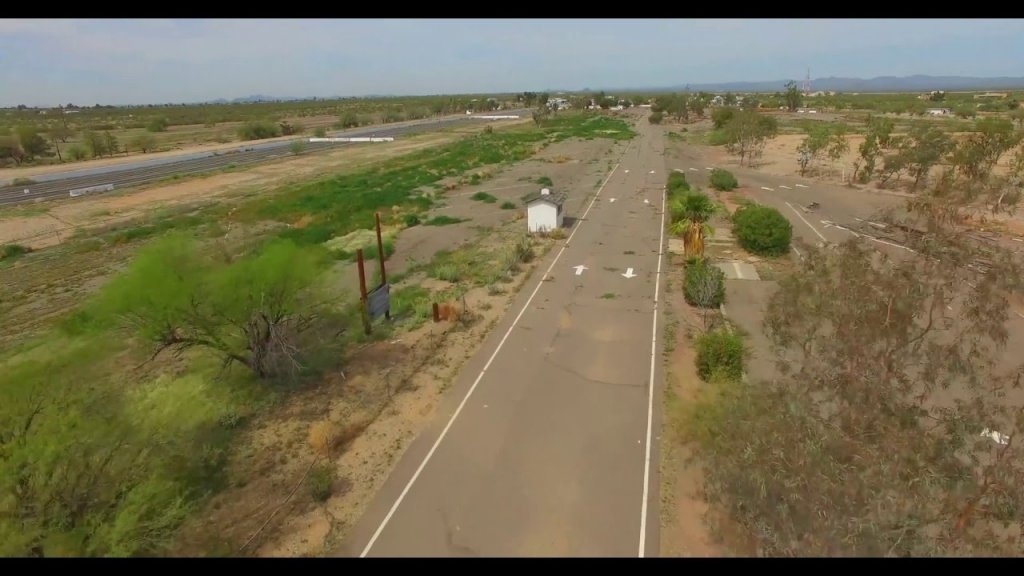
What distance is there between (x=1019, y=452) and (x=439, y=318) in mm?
16743

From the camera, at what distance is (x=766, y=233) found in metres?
29.0

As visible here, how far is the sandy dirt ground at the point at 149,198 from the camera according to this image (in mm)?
41750

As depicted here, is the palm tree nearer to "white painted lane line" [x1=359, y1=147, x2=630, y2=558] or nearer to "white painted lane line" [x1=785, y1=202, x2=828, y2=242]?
"white painted lane line" [x1=785, y1=202, x2=828, y2=242]

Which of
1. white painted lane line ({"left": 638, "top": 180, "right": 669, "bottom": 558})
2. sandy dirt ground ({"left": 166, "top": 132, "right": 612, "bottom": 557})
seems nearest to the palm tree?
white painted lane line ({"left": 638, "top": 180, "right": 669, "bottom": 558})

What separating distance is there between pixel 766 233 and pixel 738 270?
341 cm

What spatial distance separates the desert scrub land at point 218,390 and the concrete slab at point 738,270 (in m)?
9.09

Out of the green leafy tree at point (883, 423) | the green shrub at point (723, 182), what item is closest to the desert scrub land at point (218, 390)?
the green leafy tree at point (883, 423)

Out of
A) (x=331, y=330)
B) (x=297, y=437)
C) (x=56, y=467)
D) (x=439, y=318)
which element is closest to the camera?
(x=56, y=467)

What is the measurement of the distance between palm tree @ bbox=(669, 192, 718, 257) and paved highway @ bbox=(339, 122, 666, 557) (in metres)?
6.04

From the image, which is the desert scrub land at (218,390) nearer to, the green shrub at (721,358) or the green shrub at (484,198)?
the green shrub at (721,358)

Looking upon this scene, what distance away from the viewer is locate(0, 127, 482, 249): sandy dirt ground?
137 feet

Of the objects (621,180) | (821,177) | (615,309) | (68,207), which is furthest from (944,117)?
(68,207)

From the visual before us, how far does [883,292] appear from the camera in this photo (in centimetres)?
938

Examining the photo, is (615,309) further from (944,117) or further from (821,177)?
(944,117)
